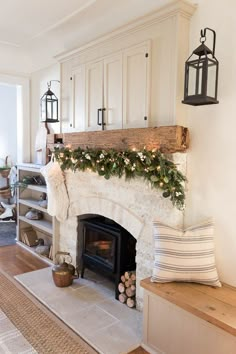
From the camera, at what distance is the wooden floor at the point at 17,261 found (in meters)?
3.56

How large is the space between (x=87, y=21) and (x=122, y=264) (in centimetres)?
254

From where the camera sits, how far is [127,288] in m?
2.76

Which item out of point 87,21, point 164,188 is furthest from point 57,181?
point 87,21

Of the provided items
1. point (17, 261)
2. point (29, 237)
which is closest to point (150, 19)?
point (17, 261)

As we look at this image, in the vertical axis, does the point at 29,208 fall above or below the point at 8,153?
below

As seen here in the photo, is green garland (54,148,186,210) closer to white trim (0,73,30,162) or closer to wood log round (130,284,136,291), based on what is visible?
wood log round (130,284,136,291)

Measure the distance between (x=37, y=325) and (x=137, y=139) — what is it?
175cm

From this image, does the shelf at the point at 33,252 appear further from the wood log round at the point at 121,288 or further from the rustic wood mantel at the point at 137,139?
the rustic wood mantel at the point at 137,139

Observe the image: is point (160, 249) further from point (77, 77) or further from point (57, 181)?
point (77, 77)

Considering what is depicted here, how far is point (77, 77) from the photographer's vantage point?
127 inches

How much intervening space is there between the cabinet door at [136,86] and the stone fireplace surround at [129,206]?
51cm

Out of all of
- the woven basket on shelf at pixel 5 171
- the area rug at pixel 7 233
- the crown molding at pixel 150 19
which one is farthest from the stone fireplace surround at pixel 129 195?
the woven basket on shelf at pixel 5 171

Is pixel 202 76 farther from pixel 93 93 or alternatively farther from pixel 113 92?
pixel 93 93

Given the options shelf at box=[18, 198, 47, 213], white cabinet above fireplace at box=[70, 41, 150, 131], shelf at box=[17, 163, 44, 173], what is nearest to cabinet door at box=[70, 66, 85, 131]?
white cabinet above fireplace at box=[70, 41, 150, 131]
